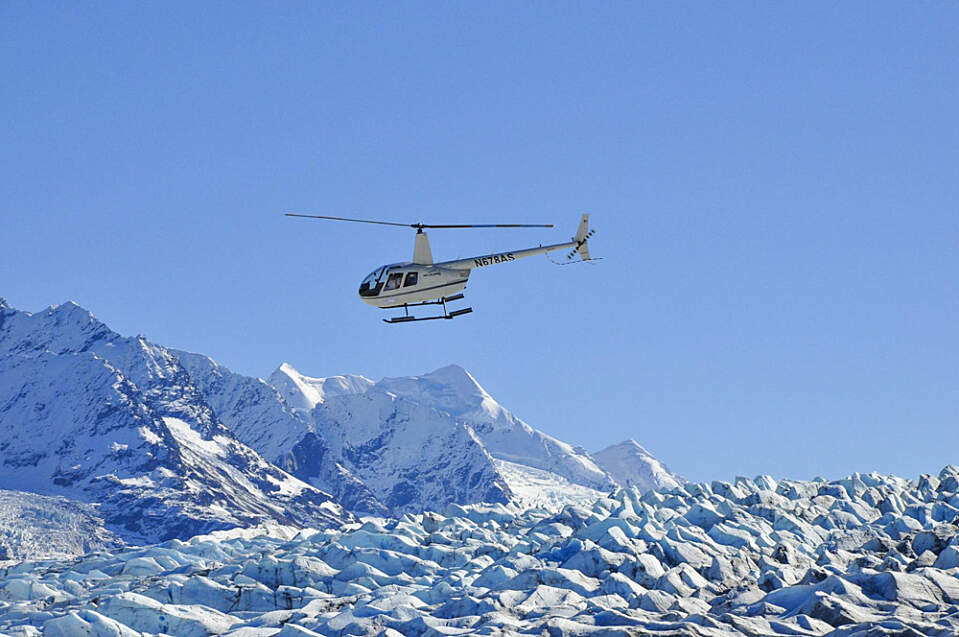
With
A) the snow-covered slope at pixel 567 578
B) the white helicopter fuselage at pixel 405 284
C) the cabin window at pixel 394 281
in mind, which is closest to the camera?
the cabin window at pixel 394 281

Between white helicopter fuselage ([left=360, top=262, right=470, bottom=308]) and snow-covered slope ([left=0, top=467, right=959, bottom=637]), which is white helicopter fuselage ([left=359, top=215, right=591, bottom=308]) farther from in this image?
snow-covered slope ([left=0, top=467, right=959, bottom=637])

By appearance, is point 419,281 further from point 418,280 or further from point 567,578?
point 567,578

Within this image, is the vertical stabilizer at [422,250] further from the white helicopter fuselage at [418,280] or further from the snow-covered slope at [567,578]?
the snow-covered slope at [567,578]

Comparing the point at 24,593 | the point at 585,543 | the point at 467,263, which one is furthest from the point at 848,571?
the point at 24,593

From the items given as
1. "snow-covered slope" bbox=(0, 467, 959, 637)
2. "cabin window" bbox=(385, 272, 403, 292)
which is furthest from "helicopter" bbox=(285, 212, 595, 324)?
"snow-covered slope" bbox=(0, 467, 959, 637)

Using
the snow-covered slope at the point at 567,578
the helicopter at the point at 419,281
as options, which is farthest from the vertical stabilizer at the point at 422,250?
the snow-covered slope at the point at 567,578

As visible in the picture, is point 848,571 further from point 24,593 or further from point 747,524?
point 24,593

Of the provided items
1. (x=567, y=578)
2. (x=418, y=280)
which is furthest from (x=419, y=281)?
→ (x=567, y=578)
